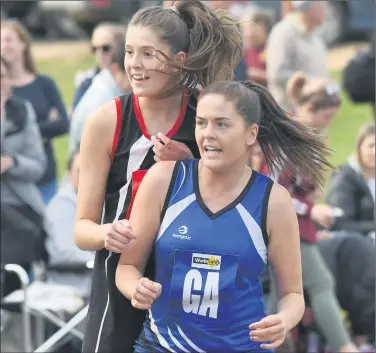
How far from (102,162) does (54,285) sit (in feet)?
8.90

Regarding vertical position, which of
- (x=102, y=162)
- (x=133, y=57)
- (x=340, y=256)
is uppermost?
(x=133, y=57)

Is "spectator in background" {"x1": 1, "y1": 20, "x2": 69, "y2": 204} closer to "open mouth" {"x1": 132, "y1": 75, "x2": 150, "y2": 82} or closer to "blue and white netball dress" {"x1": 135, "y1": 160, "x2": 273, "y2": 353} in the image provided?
"open mouth" {"x1": 132, "y1": 75, "x2": 150, "y2": 82}

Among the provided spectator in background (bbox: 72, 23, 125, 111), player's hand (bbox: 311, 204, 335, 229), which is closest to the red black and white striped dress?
player's hand (bbox: 311, 204, 335, 229)

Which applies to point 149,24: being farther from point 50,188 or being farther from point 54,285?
point 50,188

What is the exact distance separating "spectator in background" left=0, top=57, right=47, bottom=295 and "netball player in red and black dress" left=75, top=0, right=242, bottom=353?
2.52 metres

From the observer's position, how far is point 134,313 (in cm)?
370

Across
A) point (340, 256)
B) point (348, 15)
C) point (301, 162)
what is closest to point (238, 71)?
point (340, 256)

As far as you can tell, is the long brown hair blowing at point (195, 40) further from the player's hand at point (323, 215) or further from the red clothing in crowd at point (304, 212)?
the player's hand at point (323, 215)

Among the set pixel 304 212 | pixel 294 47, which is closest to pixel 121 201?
pixel 304 212

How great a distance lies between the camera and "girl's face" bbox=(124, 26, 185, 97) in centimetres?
349

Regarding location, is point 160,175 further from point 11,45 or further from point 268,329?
point 11,45

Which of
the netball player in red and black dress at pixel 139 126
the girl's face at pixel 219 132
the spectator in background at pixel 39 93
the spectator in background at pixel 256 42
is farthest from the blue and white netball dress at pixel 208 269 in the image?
the spectator in background at pixel 256 42

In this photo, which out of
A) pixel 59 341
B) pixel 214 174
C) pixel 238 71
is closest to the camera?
pixel 214 174

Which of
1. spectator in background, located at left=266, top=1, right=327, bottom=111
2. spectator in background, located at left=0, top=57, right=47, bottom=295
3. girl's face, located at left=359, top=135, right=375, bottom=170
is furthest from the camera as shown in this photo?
spectator in background, located at left=266, top=1, right=327, bottom=111
